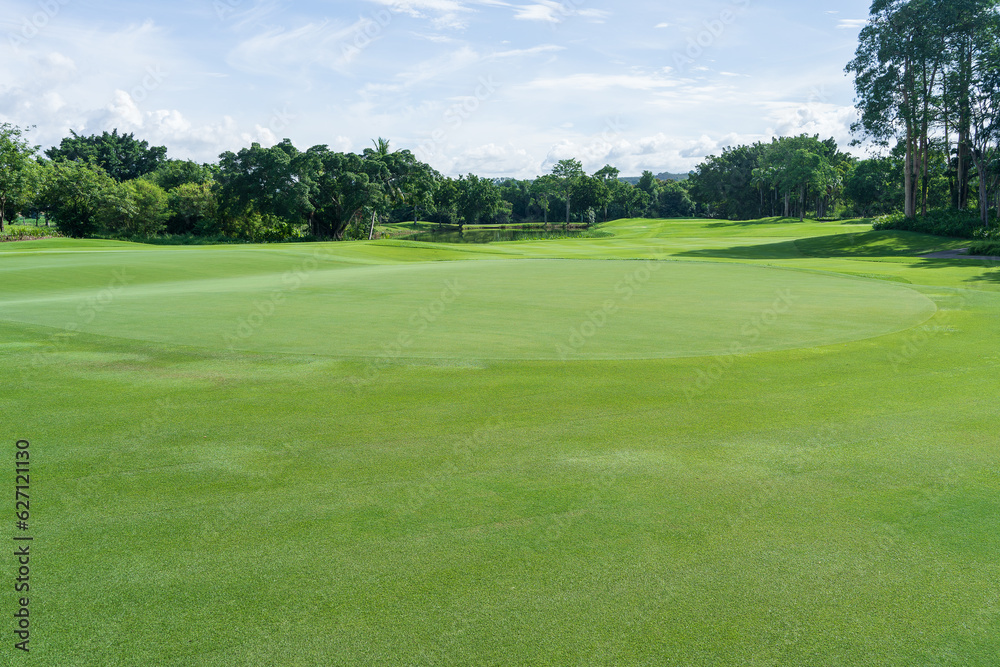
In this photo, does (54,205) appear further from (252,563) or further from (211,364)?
(252,563)

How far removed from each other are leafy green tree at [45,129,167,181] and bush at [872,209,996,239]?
94.1 m

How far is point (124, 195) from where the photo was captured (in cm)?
6291

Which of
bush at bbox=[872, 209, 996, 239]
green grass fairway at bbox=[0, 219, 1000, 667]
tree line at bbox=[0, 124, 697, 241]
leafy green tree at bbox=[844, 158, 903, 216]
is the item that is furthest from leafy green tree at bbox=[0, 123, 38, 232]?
leafy green tree at bbox=[844, 158, 903, 216]

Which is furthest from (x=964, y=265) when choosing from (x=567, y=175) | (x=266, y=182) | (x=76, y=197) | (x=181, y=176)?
(x=567, y=175)

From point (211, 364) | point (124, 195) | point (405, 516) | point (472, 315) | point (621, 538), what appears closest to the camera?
point (621, 538)

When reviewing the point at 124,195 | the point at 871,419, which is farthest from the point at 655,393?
the point at 124,195

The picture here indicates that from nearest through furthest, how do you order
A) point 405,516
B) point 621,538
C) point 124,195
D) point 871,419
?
point 621,538 < point 405,516 < point 871,419 < point 124,195

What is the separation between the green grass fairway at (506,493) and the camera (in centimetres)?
365

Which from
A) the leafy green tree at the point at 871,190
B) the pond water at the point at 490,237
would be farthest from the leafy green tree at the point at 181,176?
the leafy green tree at the point at 871,190

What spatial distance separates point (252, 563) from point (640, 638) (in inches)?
100

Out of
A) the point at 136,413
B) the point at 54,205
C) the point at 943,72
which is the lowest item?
the point at 136,413

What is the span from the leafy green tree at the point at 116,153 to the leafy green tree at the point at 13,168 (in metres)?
35.8

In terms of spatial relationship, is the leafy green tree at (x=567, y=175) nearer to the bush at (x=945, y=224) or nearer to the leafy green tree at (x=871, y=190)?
the leafy green tree at (x=871, y=190)

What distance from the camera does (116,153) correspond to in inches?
3831
